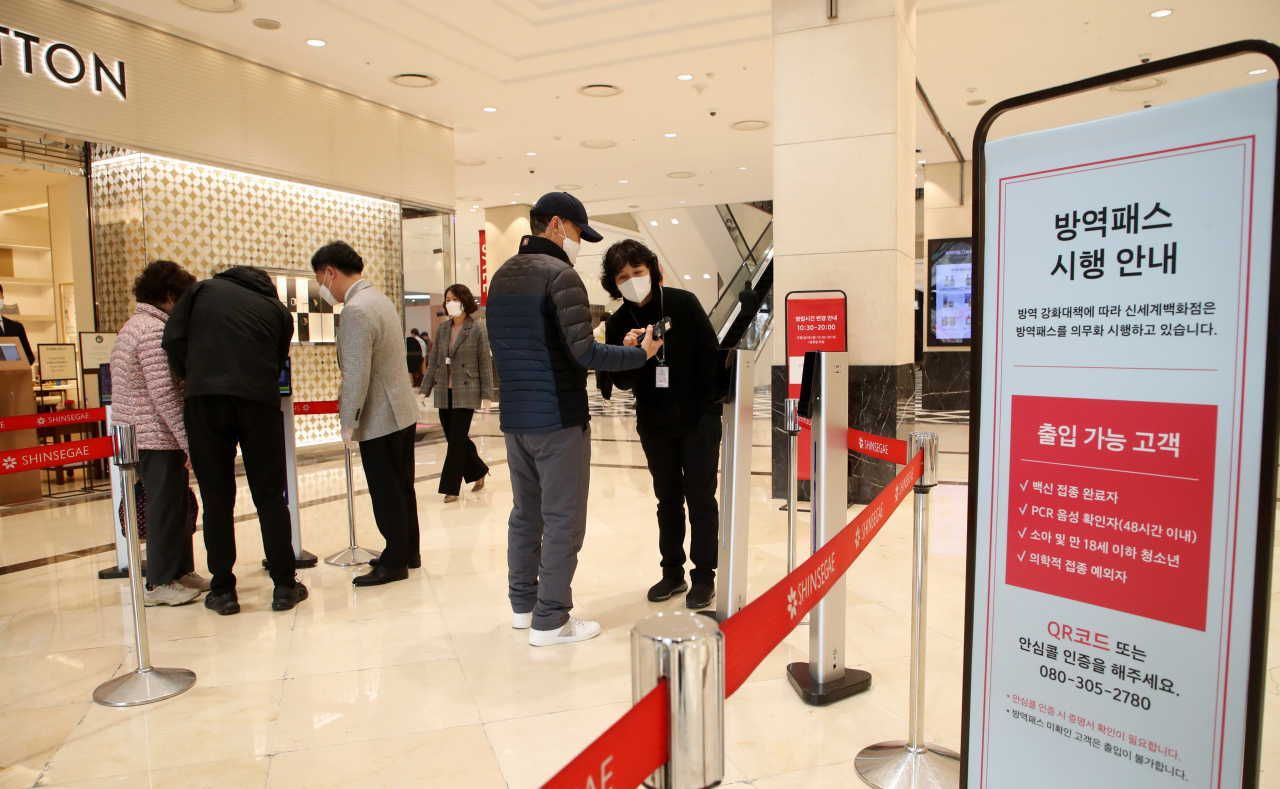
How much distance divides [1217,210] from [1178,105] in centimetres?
18

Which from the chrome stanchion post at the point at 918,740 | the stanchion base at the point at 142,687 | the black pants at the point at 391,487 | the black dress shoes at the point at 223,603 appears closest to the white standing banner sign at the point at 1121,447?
the chrome stanchion post at the point at 918,740

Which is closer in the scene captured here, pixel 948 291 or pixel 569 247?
pixel 569 247

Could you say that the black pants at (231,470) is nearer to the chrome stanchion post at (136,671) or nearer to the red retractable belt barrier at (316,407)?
the chrome stanchion post at (136,671)

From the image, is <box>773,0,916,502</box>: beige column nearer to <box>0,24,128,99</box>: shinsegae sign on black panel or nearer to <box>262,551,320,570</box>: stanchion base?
<box>262,551,320,570</box>: stanchion base

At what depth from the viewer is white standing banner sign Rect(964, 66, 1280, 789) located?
1126 mm

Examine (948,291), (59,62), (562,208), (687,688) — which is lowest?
(687,688)

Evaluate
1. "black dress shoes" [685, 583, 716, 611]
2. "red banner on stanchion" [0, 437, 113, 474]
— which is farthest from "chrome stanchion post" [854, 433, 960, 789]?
"red banner on stanchion" [0, 437, 113, 474]

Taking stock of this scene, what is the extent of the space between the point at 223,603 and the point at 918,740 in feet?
9.96

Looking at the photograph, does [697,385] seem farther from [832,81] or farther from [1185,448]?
[832,81]

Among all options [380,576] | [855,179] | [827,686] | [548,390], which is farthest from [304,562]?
[855,179]

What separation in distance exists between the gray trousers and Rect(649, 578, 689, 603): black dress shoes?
1.83 ft

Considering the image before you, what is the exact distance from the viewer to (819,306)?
5.25 meters

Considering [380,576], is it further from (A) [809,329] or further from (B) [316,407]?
(A) [809,329]

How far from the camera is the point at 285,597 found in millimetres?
3514
